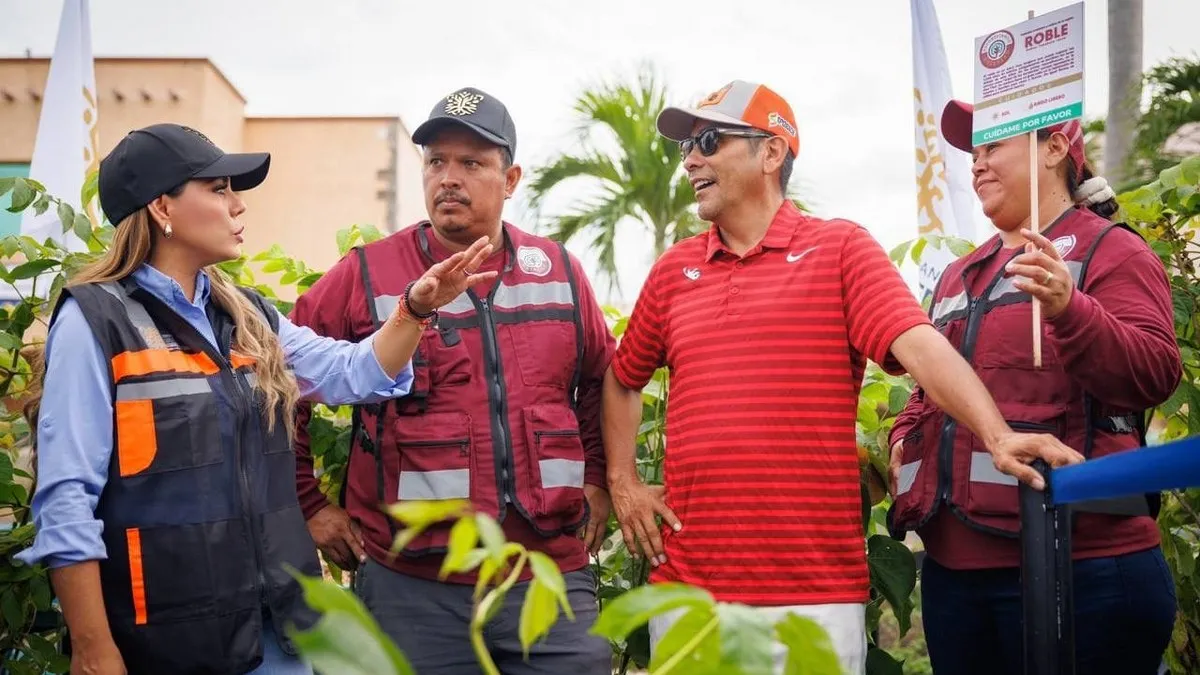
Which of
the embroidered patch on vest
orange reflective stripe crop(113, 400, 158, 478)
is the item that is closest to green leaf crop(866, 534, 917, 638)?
the embroidered patch on vest

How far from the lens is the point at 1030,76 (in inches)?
96.0

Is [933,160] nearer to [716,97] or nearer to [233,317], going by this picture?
[716,97]

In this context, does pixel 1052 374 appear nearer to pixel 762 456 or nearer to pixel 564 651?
pixel 762 456

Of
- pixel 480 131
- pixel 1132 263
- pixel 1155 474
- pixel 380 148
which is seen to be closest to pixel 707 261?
pixel 480 131

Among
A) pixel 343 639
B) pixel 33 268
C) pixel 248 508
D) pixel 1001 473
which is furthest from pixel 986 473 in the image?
pixel 33 268

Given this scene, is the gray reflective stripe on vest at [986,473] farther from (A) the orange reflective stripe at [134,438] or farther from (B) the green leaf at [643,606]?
(B) the green leaf at [643,606]

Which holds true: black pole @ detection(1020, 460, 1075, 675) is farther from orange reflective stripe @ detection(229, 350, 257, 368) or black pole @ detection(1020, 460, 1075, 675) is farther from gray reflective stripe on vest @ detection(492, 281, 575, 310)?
orange reflective stripe @ detection(229, 350, 257, 368)

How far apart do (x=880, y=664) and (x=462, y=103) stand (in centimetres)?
205

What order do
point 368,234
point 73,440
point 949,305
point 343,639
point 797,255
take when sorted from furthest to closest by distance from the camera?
1. point 368,234
2. point 949,305
3. point 797,255
4. point 73,440
5. point 343,639

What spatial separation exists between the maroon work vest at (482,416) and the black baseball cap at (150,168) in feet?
2.04

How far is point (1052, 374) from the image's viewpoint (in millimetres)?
2604

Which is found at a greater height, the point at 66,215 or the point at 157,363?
the point at 66,215

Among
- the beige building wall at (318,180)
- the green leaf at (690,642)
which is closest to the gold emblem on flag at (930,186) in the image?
the green leaf at (690,642)

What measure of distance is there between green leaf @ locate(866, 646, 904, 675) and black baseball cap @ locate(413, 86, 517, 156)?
183 centimetres
